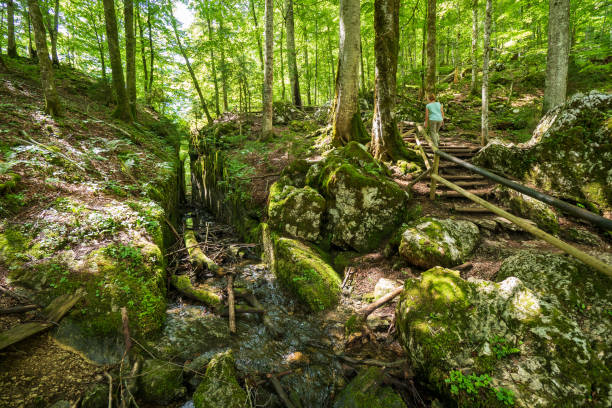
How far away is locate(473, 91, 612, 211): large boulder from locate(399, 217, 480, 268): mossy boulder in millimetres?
1882

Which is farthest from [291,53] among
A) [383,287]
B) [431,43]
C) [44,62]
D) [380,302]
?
[380,302]

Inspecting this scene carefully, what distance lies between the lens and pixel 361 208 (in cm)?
561

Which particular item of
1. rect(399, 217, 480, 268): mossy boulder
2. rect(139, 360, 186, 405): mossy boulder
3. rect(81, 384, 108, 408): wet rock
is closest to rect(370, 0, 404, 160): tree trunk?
rect(399, 217, 480, 268): mossy boulder

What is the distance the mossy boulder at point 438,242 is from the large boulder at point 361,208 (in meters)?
0.76

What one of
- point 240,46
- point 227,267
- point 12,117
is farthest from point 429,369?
point 240,46

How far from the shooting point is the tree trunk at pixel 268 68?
30.1ft

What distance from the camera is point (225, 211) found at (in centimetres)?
953

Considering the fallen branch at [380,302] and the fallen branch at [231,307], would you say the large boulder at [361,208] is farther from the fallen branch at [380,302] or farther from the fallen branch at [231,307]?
the fallen branch at [231,307]

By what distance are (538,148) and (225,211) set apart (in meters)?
9.37

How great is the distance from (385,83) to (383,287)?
5.70 metres

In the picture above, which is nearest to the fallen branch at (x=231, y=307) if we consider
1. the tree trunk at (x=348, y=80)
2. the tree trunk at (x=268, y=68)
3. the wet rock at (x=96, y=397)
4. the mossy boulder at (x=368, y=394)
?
the wet rock at (x=96, y=397)

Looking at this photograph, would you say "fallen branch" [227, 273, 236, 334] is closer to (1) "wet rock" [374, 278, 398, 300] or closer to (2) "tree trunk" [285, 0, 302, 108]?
(1) "wet rock" [374, 278, 398, 300]

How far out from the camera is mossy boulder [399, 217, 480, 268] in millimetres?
4347

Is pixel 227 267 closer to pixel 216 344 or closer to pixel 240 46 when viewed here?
pixel 216 344
